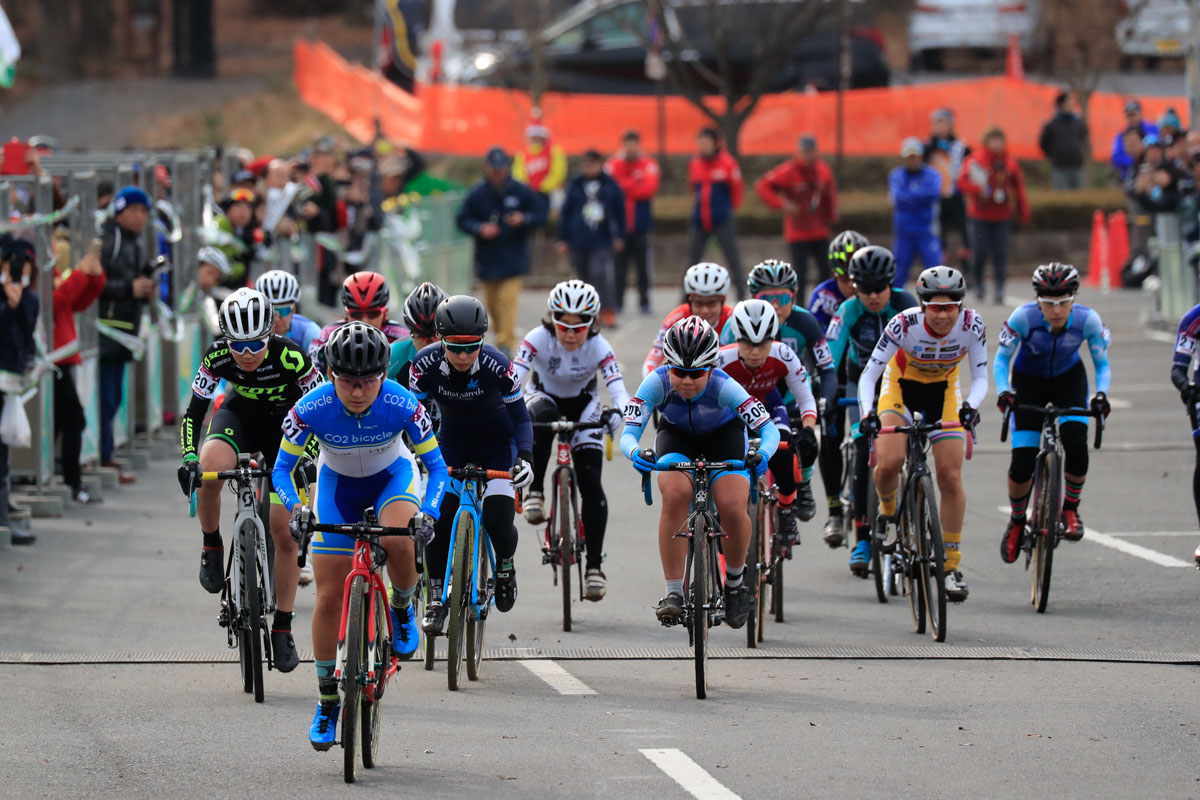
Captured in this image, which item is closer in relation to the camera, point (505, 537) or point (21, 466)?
point (505, 537)

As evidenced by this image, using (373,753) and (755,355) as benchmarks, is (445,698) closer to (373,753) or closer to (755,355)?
(373,753)

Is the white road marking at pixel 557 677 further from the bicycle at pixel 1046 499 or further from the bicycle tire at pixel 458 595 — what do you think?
the bicycle at pixel 1046 499

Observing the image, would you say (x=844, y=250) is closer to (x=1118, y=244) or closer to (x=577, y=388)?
(x=577, y=388)

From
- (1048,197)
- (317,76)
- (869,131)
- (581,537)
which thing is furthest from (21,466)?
(317,76)

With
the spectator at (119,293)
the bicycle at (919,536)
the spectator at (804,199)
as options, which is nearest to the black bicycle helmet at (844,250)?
the bicycle at (919,536)

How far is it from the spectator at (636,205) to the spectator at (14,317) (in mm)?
12826

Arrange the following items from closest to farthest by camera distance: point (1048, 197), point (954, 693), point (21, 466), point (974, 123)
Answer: point (954, 693), point (21, 466), point (1048, 197), point (974, 123)

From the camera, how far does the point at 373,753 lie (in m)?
8.27

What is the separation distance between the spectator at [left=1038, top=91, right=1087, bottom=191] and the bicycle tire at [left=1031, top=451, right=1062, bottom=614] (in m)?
20.0

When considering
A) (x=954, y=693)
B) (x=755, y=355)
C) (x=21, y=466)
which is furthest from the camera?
(x=21, y=466)

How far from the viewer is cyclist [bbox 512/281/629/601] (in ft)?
37.2

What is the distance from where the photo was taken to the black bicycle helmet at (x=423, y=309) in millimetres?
10938

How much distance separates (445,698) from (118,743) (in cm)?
167

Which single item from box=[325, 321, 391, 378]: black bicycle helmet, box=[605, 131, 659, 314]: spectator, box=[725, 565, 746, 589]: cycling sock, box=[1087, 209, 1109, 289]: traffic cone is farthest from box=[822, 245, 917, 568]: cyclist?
box=[1087, 209, 1109, 289]: traffic cone
